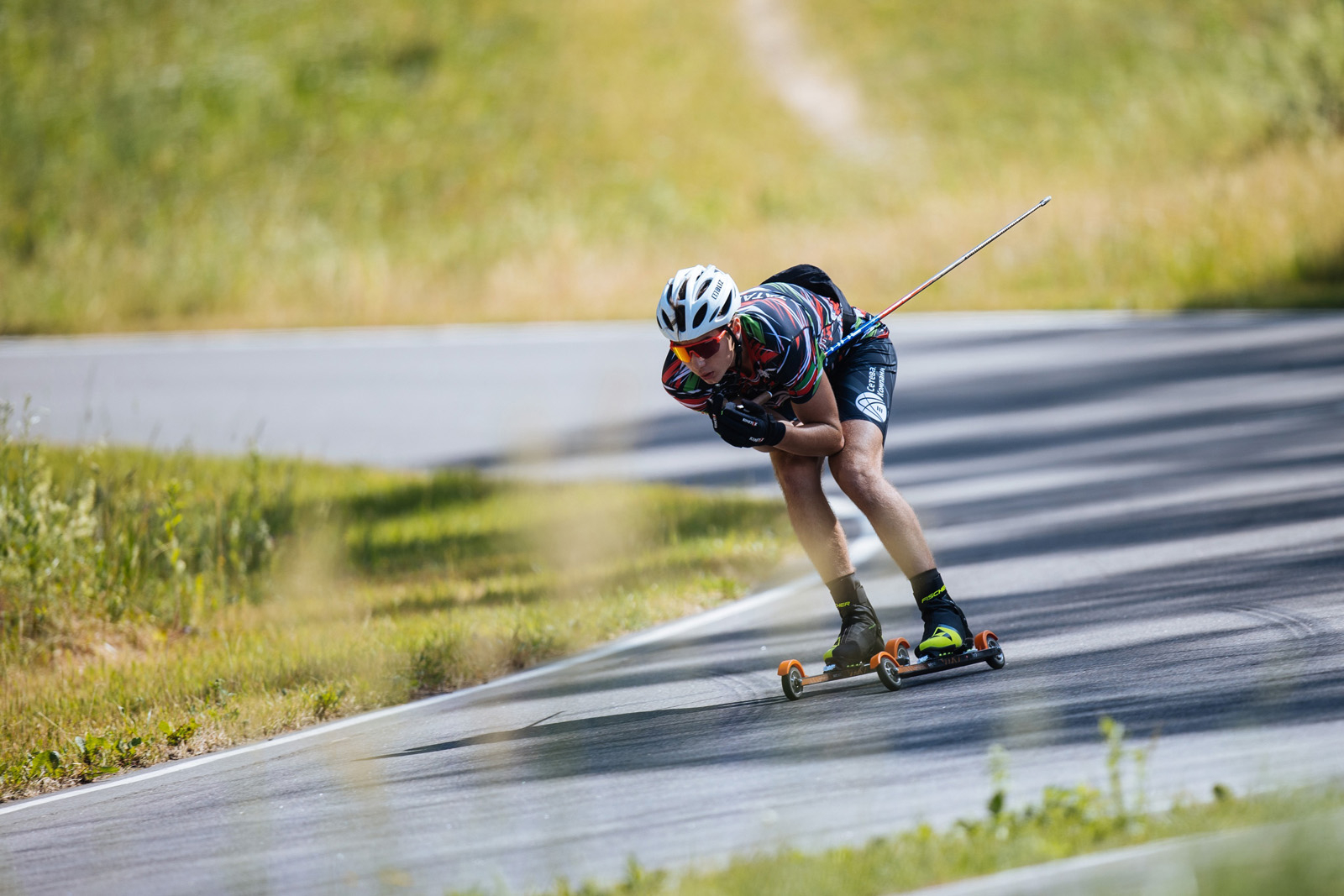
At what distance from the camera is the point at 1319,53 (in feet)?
83.8

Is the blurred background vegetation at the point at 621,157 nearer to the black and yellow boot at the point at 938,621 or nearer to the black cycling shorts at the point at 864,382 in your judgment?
the black cycling shorts at the point at 864,382

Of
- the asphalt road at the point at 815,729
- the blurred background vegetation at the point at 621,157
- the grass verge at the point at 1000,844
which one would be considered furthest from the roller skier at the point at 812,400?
the blurred background vegetation at the point at 621,157

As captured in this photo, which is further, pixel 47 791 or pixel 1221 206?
pixel 1221 206

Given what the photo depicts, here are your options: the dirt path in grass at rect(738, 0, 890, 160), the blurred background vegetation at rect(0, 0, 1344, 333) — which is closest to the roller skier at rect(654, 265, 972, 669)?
the blurred background vegetation at rect(0, 0, 1344, 333)

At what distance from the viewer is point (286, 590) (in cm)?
1058

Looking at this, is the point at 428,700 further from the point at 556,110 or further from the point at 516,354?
the point at 556,110

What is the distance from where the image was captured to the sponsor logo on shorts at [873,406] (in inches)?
271

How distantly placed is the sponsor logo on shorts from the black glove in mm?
656

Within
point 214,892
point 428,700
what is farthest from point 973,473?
point 214,892

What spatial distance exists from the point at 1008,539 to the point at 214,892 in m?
6.36

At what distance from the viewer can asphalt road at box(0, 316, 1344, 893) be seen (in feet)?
17.2

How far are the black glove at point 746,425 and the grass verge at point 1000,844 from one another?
1.85m

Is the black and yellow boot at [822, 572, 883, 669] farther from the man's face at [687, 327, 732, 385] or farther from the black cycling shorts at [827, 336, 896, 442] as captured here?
the man's face at [687, 327, 732, 385]

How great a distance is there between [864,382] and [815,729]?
1.57 meters
